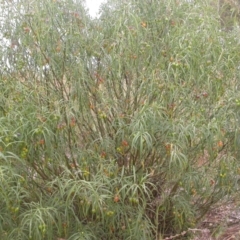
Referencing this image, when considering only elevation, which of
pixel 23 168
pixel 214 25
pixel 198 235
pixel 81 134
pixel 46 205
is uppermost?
pixel 214 25

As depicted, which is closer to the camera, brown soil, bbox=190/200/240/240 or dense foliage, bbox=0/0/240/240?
dense foliage, bbox=0/0/240/240

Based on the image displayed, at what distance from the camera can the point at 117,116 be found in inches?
196

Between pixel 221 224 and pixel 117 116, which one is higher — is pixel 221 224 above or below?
below

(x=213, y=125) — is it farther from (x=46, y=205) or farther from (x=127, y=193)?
(x=46, y=205)

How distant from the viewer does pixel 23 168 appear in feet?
14.8

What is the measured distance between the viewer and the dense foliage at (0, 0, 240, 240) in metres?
4.49

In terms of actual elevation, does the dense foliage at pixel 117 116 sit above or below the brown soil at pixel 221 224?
above

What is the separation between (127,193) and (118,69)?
1184 millimetres

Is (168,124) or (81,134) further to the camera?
(81,134)

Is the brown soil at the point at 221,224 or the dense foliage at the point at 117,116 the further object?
the brown soil at the point at 221,224

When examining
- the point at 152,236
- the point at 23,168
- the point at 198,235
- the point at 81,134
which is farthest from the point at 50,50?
the point at 198,235

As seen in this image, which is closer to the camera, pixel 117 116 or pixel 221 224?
pixel 117 116

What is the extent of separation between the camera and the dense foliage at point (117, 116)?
177 inches

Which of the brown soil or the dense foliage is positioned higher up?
the dense foliage
